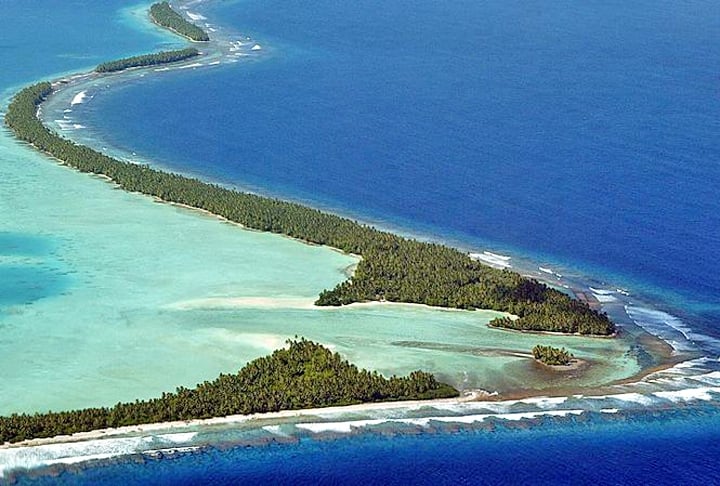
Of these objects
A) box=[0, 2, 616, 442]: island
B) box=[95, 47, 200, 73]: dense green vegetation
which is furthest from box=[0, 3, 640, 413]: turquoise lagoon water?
box=[95, 47, 200, 73]: dense green vegetation

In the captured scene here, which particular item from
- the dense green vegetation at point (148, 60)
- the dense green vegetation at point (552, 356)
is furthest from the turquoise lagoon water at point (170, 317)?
the dense green vegetation at point (148, 60)

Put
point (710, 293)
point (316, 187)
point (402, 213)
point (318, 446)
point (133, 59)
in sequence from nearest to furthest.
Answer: point (318, 446)
point (710, 293)
point (402, 213)
point (316, 187)
point (133, 59)

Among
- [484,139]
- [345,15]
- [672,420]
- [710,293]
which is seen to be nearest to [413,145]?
[484,139]

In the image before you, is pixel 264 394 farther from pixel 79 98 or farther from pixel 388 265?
pixel 79 98

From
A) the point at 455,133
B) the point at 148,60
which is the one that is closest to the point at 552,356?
the point at 455,133

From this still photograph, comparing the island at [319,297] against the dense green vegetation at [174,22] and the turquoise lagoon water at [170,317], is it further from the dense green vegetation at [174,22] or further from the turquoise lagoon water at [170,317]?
the dense green vegetation at [174,22]

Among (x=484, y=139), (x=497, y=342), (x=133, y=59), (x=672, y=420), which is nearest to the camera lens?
(x=672, y=420)

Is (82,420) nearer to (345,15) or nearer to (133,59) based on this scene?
(133,59)
